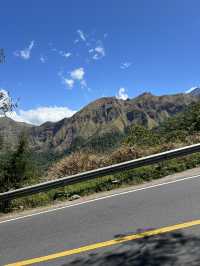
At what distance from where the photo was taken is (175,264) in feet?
15.3

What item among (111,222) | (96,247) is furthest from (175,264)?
(111,222)

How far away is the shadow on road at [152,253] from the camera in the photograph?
189 inches

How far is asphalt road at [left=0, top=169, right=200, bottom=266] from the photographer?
5.14 meters

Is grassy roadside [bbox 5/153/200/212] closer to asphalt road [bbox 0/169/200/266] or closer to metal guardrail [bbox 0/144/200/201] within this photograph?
metal guardrail [bbox 0/144/200/201]

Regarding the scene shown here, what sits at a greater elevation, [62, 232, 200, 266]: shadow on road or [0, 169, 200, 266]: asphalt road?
[0, 169, 200, 266]: asphalt road

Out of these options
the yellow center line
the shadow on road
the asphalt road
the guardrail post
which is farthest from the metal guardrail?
the shadow on road

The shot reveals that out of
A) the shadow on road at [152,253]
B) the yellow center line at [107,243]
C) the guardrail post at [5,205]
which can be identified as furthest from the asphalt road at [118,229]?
the guardrail post at [5,205]

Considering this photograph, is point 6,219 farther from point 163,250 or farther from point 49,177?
point 163,250

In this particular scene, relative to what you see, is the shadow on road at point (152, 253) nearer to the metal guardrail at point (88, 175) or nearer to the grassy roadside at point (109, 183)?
the grassy roadside at point (109, 183)

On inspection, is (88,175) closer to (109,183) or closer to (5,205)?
(109,183)

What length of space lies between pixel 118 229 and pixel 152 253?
53.4 inches

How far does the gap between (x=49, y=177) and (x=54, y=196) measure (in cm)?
248

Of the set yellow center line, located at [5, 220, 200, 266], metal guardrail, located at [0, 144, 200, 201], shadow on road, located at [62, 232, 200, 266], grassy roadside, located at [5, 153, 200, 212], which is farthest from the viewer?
metal guardrail, located at [0, 144, 200, 201]

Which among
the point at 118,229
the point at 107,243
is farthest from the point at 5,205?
the point at 107,243
